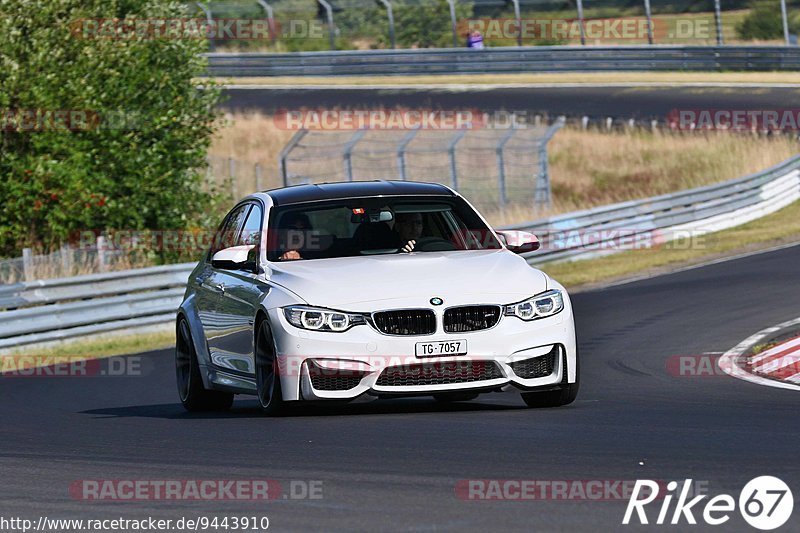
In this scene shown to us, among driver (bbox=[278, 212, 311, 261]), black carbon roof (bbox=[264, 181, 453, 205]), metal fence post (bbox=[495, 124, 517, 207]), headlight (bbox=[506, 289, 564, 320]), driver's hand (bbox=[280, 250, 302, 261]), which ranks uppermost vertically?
black carbon roof (bbox=[264, 181, 453, 205])

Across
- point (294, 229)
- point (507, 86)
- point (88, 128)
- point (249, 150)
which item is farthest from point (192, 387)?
point (507, 86)

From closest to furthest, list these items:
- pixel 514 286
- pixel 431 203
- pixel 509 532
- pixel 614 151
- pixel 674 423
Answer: pixel 509 532 < pixel 674 423 < pixel 514 286 < pixel 431 203 < pixel 614 151

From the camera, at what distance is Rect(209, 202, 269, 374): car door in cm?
1042

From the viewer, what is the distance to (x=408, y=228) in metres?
10.9

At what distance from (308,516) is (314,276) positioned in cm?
359

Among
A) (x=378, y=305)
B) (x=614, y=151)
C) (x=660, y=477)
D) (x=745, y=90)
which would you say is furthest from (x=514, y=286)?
(x=745, y=90)

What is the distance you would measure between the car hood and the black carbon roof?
695 millimetres

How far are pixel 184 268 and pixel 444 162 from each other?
16044 millimetres

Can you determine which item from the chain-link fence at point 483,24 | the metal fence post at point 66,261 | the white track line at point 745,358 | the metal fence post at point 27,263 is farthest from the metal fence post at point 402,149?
the chain-link fence at point 483,24

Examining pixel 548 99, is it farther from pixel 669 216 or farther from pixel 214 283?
pixel 214 283

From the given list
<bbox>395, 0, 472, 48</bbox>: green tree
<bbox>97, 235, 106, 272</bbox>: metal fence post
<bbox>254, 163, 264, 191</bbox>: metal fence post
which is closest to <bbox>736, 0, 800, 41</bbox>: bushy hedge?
<bbox>395, 0, 472, 48</bbox>: green tree

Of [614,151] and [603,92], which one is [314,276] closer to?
[614,151]

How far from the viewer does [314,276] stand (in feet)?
32.7

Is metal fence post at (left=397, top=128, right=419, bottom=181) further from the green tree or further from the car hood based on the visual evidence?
the green tree
